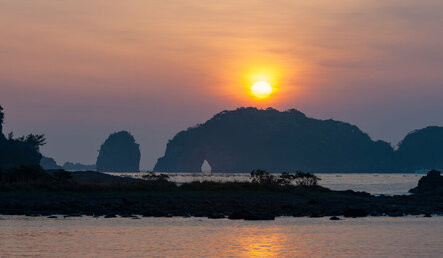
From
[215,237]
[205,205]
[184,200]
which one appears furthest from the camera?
[184,200]

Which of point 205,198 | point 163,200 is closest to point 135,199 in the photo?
point 163,200

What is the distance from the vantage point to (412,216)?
6244 cm

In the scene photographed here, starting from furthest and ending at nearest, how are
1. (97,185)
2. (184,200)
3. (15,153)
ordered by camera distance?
(15,153) < (97,185) < (184,200)

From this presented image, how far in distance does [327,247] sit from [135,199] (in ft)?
99.7

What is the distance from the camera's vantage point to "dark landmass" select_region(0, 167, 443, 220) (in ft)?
196

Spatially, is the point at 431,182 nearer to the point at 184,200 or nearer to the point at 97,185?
the point at 184,200

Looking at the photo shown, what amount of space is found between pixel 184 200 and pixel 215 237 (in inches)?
931

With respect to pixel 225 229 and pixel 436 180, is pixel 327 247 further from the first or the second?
pixel 436 180

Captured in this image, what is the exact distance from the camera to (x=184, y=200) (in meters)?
66.8

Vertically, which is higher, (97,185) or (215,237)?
(97,185)

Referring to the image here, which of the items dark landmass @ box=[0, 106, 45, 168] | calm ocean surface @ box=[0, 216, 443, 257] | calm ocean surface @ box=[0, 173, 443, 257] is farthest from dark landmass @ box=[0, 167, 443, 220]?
dark landmass @ box=[0, 106, 45, 168]

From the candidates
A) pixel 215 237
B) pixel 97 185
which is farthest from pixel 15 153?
pixel 215 237

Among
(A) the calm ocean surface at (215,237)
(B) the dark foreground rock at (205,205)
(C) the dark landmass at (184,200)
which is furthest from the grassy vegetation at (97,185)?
(A) the calm ocean surface at (215,237)

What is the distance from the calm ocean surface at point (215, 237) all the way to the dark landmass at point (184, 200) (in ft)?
17.1
